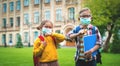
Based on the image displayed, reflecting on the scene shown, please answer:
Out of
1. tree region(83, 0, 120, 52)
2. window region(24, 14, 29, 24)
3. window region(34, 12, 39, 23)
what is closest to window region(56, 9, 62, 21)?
window region(34, 12, 39, 23)

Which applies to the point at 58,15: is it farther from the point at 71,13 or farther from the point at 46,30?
Answer: the point at 46,30

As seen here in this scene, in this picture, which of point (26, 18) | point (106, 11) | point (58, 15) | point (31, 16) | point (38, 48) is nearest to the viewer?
point (38, 48)

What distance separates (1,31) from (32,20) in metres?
9.49

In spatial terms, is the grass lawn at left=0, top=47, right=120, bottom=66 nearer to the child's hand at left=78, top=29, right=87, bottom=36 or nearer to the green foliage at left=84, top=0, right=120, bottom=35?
the green foliage at left=84, top=0, right=120, bottom=35

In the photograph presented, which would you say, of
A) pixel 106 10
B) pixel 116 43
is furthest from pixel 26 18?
pixel 106 10

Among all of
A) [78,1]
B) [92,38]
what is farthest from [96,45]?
[78,1]

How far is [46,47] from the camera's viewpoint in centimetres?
771

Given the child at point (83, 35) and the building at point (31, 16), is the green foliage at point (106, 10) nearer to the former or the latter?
the building at point (31, 16)

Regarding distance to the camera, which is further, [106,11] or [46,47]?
[106,11]

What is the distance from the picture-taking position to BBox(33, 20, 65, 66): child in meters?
7.64

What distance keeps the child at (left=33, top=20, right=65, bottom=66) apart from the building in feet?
140

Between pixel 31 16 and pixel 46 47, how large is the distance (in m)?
52.8

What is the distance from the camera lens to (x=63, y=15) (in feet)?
177

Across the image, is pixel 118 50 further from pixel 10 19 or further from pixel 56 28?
pixel 10 19
